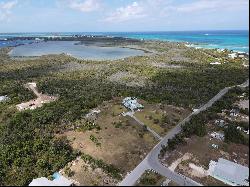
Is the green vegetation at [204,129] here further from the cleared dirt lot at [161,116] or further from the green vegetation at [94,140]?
the green vegetation at [94,140]

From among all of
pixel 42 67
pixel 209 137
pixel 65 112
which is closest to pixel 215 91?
pixel 209 137

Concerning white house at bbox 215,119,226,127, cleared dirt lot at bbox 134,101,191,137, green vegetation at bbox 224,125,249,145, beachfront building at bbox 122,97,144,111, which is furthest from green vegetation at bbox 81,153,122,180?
white house at bbox 215,119,226,127

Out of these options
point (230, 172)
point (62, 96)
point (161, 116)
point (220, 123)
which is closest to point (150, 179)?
point (230, 172)

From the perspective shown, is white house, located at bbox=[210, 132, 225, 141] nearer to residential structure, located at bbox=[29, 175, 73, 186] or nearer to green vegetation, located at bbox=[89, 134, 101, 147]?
green vegetation, located at bbox=[89, 134, 101, 147]

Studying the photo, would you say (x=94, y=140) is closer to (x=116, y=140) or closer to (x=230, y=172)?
(x=116, y=140)

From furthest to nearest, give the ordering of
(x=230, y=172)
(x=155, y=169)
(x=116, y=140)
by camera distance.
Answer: (x=116, y=140) → (x=155, y=169) → (x=230, y=172)

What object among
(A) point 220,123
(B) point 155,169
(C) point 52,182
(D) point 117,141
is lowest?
(D) point 117,141

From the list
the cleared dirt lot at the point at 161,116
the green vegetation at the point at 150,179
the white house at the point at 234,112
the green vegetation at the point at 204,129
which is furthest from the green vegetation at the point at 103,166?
the white house at the point at 234,112
